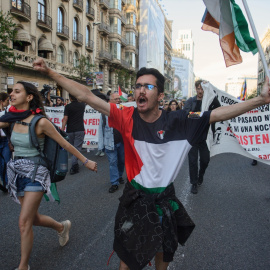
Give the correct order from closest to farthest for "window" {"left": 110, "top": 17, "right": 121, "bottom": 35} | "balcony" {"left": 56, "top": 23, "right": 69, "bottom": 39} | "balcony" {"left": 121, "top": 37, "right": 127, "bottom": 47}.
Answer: "balcony" {"left": 56, "top": 23, "right": 69, "bottom": 39} < "window" {"left": 110, "top": 17, "right": 121, "bottom": 35} < "balcony" {"left": 121, "top": 37, "right": 127, "bottom": 47}

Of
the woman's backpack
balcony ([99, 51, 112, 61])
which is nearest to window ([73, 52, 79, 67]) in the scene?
balcony ([99, 51, 112, 61])

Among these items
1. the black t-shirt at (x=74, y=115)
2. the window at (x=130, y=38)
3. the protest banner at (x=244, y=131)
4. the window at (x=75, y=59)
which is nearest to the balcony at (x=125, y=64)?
the window at (x=130, y=38)

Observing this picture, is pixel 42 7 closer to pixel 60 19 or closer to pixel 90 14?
pixel 60 19

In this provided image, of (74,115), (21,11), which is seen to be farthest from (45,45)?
(74,115)

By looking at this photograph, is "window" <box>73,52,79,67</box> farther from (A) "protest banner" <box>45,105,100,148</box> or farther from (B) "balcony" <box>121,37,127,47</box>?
(A) "protest banner" <box>45,105,100,148</box>

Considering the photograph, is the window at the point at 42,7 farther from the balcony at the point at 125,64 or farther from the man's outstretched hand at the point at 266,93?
the man's outstretched hand at the point at 266,93

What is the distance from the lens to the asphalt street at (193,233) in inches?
118

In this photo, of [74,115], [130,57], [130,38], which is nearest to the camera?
[74,115]

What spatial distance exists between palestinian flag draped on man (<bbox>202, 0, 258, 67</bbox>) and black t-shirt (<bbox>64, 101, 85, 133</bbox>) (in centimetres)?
508

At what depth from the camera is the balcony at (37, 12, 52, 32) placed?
24.0 metres

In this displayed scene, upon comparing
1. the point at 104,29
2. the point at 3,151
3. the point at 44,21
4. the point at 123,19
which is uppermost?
the point at 123,19

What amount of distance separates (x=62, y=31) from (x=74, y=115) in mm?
22847

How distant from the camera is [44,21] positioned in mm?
24922

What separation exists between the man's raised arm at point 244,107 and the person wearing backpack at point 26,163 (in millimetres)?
1359
